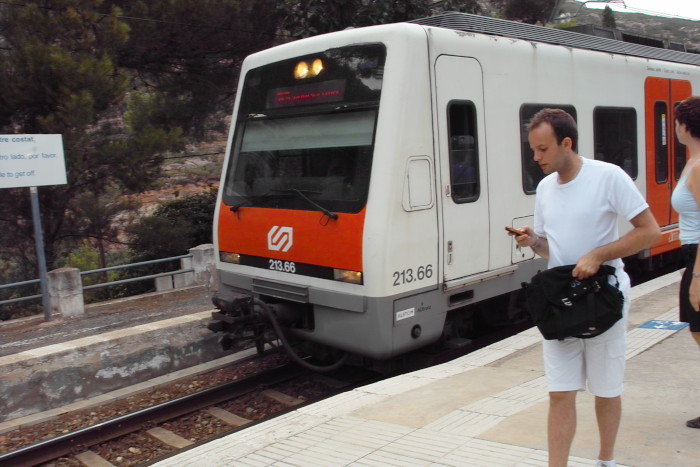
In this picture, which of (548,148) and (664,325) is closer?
(548,148)

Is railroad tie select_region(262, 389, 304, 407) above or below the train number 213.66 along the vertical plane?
below

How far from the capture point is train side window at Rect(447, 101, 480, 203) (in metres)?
5.68

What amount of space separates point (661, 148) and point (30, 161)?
815cm

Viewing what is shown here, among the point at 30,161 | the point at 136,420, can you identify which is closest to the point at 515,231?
the point at 136,420

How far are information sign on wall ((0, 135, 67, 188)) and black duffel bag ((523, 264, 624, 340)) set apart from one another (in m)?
7.48

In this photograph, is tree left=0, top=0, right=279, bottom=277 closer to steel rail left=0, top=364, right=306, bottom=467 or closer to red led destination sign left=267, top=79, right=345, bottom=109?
red led destination sign left=267, top=79, right=345, bottom=109

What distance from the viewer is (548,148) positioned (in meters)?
2.95

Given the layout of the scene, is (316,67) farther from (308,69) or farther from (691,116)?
(691,116)

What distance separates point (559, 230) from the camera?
9.95ft

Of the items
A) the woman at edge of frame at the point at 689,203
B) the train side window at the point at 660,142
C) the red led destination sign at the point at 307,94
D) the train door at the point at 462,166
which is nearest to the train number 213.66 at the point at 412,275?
the train door at the point at 462,166

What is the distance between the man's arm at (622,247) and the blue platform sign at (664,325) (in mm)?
3542

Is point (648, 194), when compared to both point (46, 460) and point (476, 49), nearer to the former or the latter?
point (476, 49)

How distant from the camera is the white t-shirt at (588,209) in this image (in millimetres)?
2891

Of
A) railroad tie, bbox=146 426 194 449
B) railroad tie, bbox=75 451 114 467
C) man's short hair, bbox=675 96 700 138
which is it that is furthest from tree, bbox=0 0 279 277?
man's short hair, bbox=675 96 700 138
